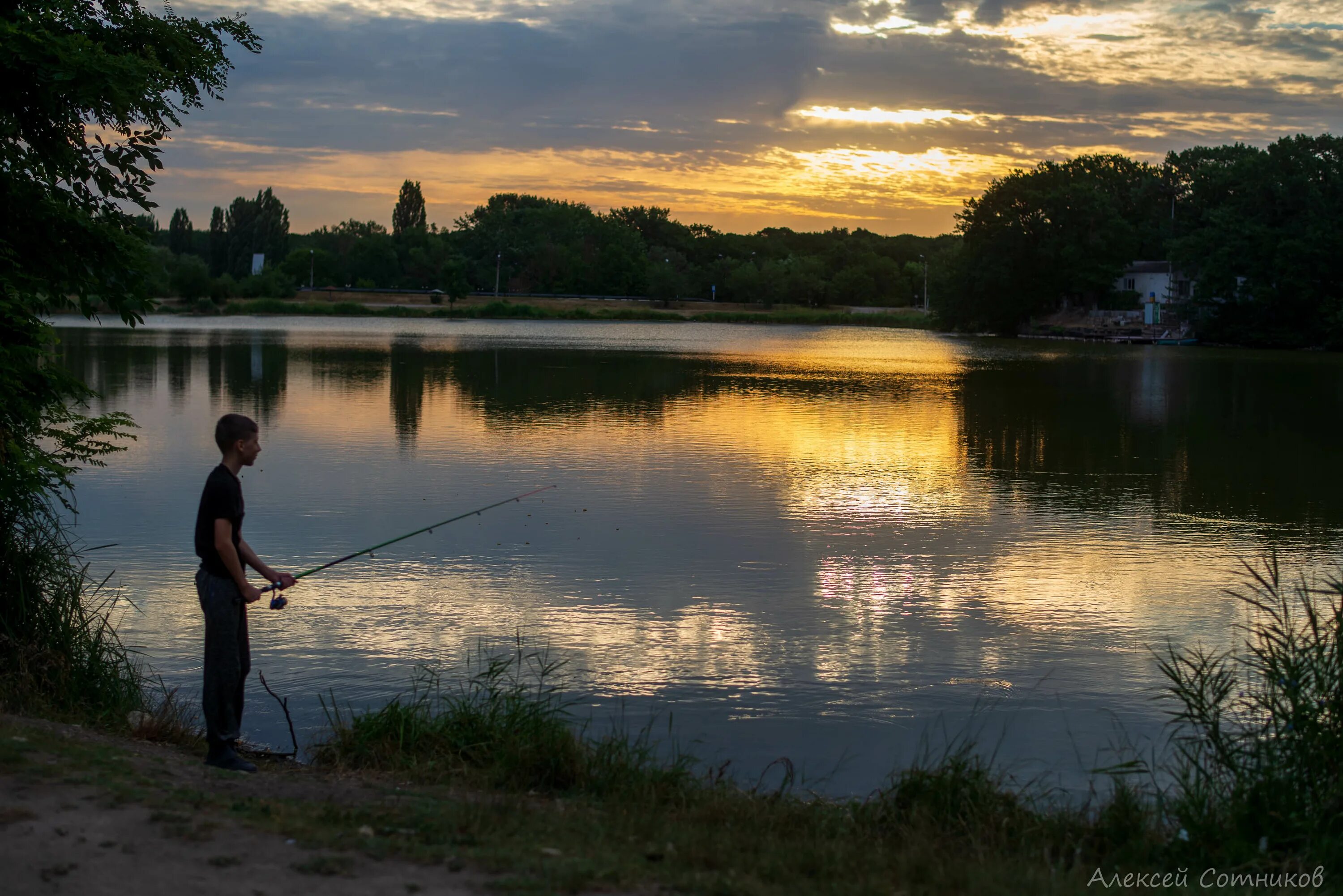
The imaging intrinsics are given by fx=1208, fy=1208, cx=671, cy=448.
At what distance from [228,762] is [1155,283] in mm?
95135

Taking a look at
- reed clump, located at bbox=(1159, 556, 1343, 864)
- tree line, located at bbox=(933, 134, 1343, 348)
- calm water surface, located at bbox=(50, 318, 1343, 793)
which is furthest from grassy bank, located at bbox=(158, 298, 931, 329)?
reed clump, located at bbox=(1159, 556, 1343, 864)

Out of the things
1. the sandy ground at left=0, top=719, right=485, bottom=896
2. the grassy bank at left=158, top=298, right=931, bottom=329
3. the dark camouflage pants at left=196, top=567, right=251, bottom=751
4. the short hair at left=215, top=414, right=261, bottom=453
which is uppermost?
the grassy bank at left=158, top=298, right=931, bottom=329

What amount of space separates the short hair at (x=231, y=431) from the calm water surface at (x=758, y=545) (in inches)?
77.7

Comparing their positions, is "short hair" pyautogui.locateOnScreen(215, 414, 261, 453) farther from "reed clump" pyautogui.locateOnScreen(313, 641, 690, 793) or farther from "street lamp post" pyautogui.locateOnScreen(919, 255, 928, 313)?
"street lamp post" pyautogui.locateOnScreen(919, 255, 928, 313)

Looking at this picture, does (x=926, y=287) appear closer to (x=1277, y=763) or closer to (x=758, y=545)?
(x=758, y=545)

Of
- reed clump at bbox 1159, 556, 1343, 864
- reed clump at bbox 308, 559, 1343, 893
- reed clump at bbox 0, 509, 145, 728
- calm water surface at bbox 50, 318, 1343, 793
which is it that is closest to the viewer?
reed clump at bbox 308, 559, 1343, 893

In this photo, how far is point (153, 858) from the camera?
4.48 meters

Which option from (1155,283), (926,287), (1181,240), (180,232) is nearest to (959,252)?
(1155,283)

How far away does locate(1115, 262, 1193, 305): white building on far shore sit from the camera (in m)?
86.9

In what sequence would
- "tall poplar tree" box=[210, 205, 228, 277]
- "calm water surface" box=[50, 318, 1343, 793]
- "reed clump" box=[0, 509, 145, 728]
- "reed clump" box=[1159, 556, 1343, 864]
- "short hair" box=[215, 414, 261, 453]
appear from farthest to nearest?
1. "tall poplar tree" box=[210, 205, 228, 277]
2. "calm water surface" box=[50, 318, 1343, 793]
3. "reed clump" box=[0, 509, 145, 728]
4. "short hair" box=[215, 414, 261, 453]
5. "reed clump" box=[1159, 556, 1343, 864]

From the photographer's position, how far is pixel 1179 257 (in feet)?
262

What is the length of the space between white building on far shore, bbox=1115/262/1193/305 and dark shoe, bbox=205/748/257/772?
8832 centimetres

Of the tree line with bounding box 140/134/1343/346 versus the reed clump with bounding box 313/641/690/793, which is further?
the tree line with bounding box 140/134/1343/346

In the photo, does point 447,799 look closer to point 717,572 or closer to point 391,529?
point 717,572
